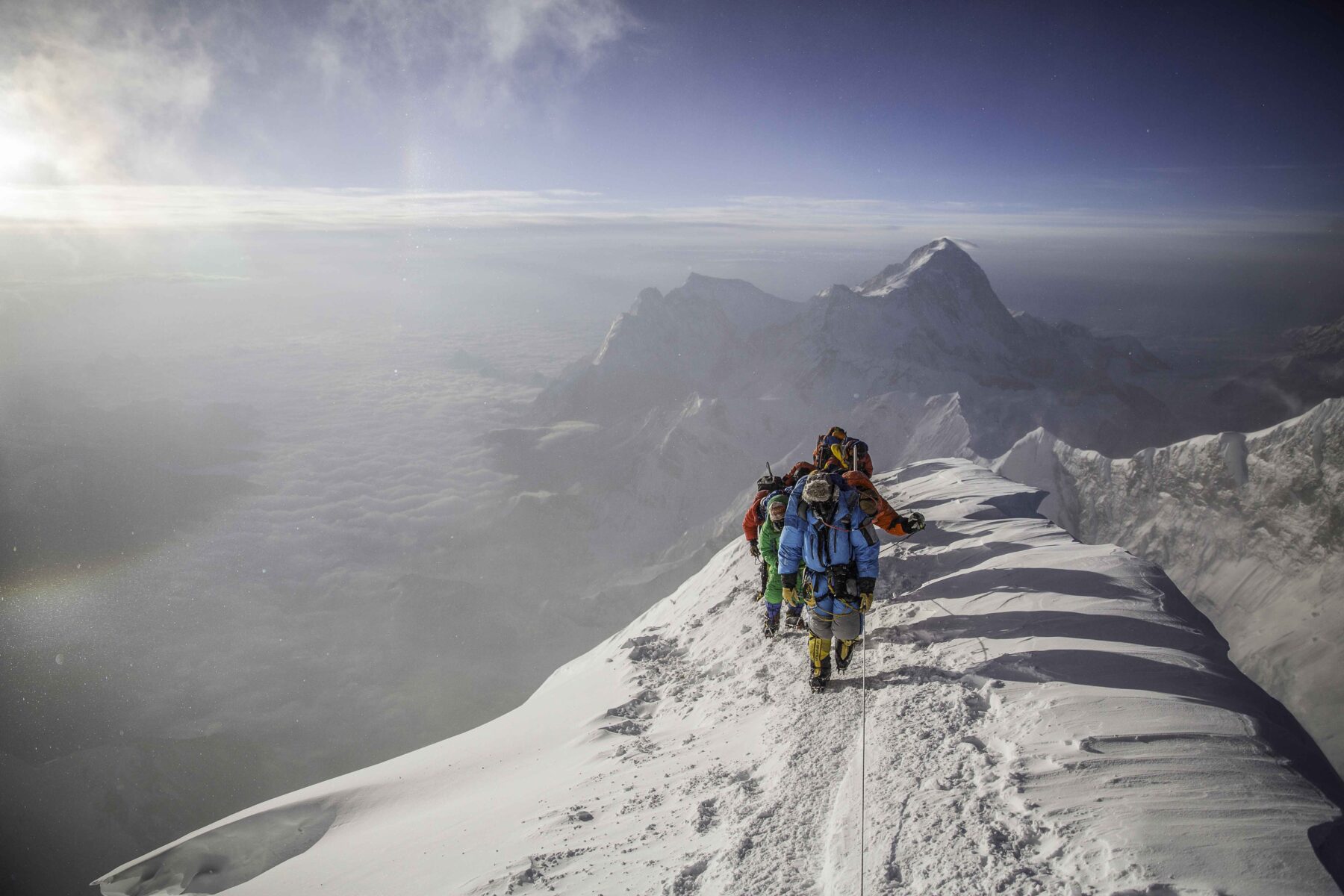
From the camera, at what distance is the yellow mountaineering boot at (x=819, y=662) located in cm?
765

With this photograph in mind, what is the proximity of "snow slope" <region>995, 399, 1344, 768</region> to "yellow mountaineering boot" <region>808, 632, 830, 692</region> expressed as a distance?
4448 centimetres

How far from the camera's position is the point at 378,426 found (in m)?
139

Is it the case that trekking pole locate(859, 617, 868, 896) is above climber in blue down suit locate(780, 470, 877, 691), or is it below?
below

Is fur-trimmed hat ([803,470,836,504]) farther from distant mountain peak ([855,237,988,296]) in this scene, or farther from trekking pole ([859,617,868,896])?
distant mountain peak ([855,237,988,296])

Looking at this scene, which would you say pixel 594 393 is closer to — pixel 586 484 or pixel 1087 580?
pixel 586 484

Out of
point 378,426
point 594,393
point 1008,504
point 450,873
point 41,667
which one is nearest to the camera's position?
point 450,873

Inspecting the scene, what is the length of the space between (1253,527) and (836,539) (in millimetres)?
58143

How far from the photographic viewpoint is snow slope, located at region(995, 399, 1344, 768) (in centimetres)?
3709

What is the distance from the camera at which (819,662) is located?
25.2 feet

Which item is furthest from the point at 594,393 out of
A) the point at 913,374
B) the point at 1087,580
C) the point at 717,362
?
the point at 1087,580

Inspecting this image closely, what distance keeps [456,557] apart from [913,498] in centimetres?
8280

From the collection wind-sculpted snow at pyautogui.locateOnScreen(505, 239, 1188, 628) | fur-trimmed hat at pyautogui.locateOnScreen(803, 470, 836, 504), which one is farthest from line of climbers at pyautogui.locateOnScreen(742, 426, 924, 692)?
wind-sculpted snow at pyautogui.locateOnScreen(505, 239, 1188, 628)

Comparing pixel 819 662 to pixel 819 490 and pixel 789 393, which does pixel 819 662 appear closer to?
pixel 819 490

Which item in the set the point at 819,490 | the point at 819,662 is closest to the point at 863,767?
the point at 819,662
